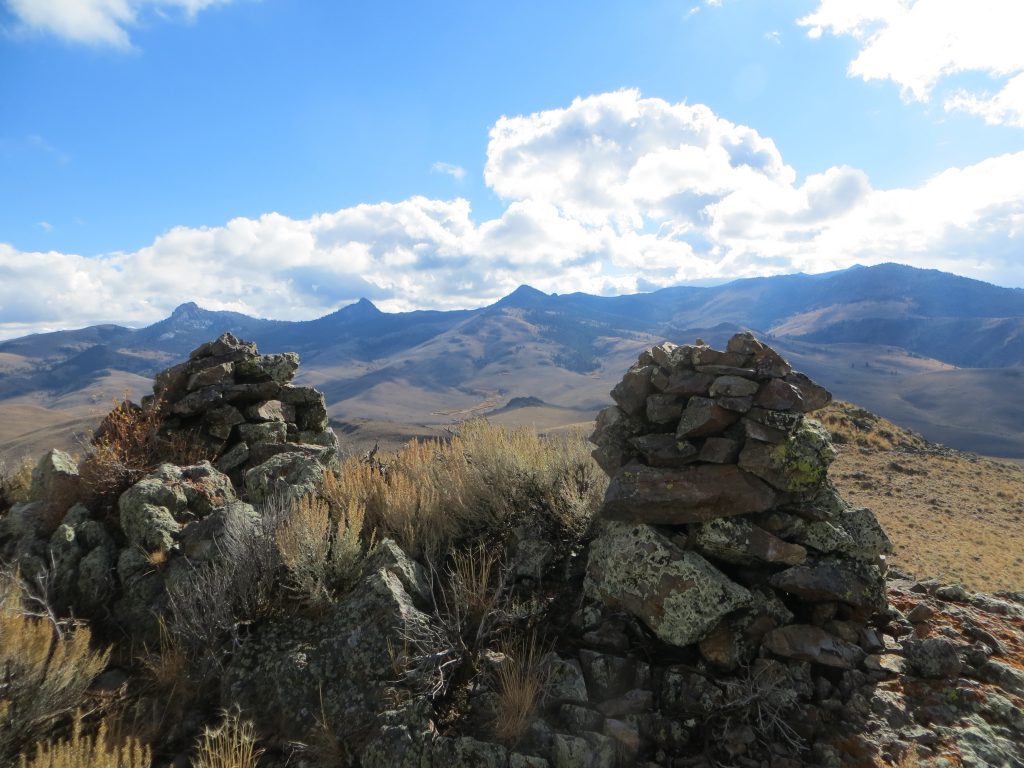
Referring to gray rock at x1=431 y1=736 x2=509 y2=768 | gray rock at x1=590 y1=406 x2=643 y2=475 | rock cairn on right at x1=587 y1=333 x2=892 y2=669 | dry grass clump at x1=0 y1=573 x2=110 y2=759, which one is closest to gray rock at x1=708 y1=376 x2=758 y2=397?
rock cairn on right at x1=587 y1=333 x2=892 y2=669

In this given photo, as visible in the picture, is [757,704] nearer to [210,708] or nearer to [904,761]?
[904,761]

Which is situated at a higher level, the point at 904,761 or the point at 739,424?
the point at 739,424

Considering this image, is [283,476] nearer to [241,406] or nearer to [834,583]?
[241,406]

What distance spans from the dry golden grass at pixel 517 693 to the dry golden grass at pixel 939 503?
8.52 metres

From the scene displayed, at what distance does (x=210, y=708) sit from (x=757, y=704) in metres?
3.92

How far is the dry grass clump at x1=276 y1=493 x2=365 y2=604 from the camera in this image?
4902 millimetres

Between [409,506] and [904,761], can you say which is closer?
[904,761]

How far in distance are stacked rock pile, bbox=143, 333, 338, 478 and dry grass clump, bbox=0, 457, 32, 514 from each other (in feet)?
6.37

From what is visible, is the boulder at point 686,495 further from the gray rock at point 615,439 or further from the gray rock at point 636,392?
the gray rock at point 636,392

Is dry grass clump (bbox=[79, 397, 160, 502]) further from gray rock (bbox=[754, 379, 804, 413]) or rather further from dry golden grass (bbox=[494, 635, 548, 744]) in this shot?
gray rock (bbox=[754, 379, 804, 413])

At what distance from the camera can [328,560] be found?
5.39 m

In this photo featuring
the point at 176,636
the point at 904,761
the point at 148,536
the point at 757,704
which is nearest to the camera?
the point at 904,761

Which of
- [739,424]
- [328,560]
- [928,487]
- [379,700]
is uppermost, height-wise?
[739,424]

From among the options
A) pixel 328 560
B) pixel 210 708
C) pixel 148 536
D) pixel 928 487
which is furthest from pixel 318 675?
pixel 928 487
